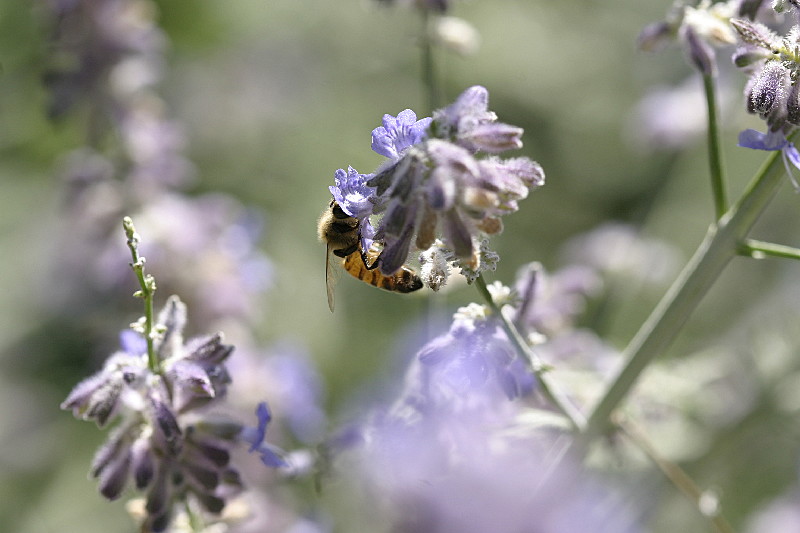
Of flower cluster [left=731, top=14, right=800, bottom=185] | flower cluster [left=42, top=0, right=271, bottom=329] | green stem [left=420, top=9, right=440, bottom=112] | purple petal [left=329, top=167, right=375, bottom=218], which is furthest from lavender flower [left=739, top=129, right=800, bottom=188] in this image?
flower cluster [left=42, top=0, right=271, bottom=329]

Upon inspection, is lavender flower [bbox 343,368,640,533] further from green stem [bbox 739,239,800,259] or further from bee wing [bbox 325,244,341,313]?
green stem [bbox 739,239,800,259]

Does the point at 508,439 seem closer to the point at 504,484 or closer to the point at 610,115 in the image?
the point at 504,484

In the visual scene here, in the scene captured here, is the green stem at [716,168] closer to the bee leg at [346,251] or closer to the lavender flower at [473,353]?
the lavender flower at [473,353]

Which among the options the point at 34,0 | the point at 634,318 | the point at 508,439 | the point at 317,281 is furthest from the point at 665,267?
the point at 34,0

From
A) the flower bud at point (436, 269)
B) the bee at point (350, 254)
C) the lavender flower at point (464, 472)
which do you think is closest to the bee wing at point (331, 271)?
the bee at point (350, 254)

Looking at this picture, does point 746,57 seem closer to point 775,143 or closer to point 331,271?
point 775,143

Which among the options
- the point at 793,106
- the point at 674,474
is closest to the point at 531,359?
the point at 793,106
